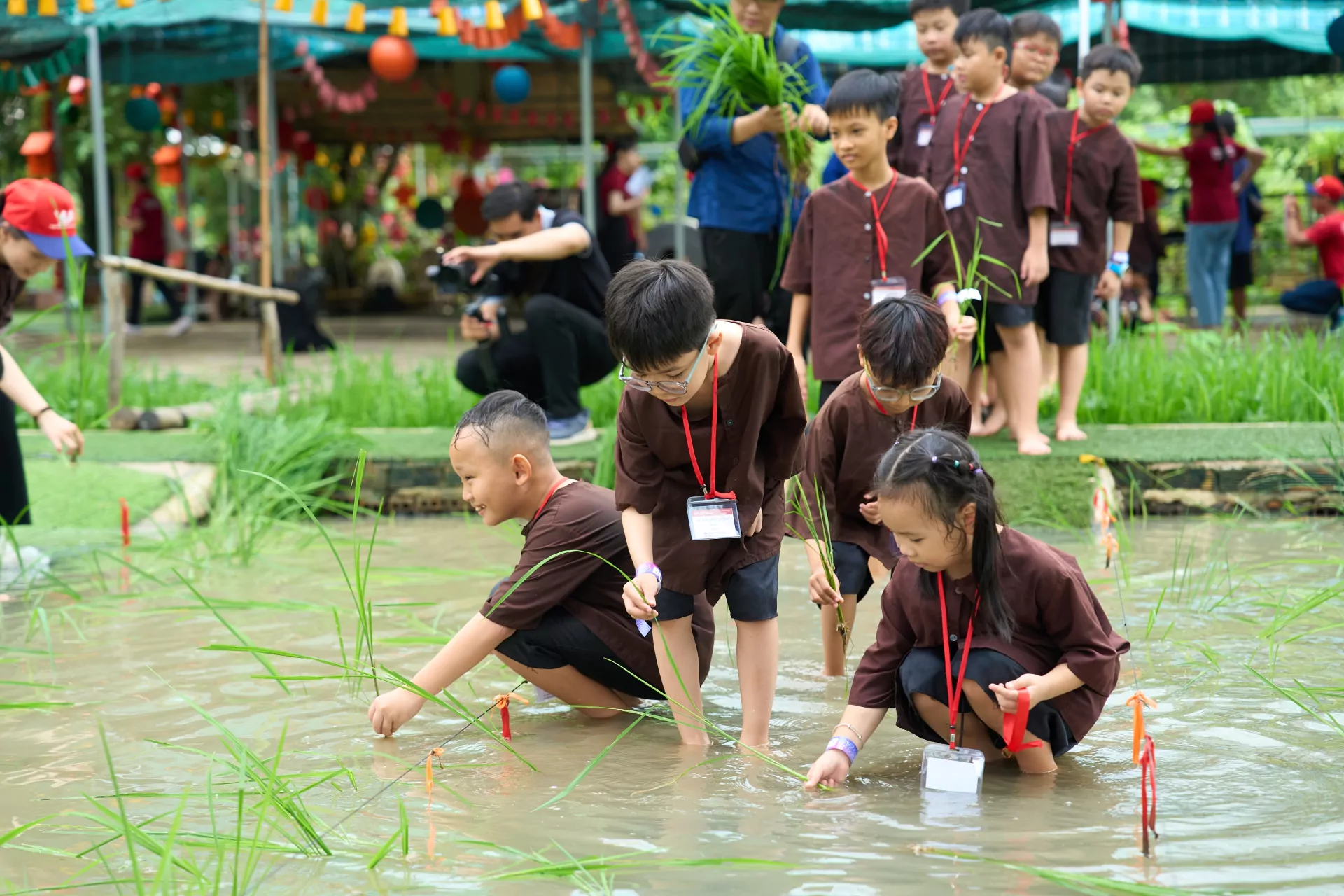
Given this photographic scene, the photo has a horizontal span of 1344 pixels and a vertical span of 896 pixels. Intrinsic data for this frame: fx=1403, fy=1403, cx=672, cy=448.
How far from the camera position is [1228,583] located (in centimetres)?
404

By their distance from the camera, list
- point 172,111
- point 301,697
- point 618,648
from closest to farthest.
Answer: point 618,648, point 301,697, point 172,111

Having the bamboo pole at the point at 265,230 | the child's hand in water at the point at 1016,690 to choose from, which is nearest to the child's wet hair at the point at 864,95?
the child's hand in water at the point at 1016,690

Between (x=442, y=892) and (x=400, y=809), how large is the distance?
0.19 metres

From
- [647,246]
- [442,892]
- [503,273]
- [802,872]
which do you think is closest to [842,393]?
[802,872]

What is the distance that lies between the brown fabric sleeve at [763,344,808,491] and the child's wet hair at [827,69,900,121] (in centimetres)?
125

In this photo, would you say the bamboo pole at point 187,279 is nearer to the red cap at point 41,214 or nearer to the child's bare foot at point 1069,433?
the red cap at point 41,214

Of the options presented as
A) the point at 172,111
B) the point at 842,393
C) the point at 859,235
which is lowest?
the point at 842,393

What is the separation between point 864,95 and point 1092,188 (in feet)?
6.68

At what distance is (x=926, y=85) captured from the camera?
5406mm

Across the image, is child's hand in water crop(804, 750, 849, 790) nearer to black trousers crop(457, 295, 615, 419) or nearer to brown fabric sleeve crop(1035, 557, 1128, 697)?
brown fabric sleeve crop(1035, 557, 1128, 697)

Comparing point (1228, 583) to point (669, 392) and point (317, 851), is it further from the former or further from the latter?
point (317, 851)

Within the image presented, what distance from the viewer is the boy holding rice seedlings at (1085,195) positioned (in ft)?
17.9

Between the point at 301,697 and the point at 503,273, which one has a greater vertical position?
the point at 503,273

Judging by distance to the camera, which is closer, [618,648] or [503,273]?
[618,648]
